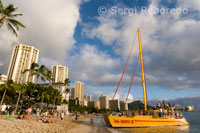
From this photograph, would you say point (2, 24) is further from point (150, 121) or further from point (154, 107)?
point (154, 107)

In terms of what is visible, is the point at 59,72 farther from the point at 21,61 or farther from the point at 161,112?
the point at 161,112

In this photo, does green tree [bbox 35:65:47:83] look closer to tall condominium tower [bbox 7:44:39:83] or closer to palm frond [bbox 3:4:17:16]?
palm frond [bbox 3:4:17:16]

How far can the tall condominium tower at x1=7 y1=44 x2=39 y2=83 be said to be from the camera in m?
111

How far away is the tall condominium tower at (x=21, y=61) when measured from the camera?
110875 mm

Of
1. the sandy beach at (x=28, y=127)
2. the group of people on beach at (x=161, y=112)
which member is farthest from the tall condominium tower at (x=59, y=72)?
the sandy beach at (x=28, y=127)

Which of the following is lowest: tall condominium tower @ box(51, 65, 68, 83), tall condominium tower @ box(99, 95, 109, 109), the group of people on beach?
tall condominium tower @ box(99, 95, 109, 109)

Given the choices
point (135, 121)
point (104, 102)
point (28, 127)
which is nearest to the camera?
point (28, 127)

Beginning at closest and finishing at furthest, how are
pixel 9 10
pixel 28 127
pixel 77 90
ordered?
pixel 28 127 < pixel 9 10 < pixel 77 90

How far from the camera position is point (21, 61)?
387ft

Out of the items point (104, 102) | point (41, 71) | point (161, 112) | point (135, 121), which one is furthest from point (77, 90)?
point (135, 121)

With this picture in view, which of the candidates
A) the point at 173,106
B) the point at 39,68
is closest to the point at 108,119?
the point at 173,106

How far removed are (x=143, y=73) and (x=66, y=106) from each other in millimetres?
78517

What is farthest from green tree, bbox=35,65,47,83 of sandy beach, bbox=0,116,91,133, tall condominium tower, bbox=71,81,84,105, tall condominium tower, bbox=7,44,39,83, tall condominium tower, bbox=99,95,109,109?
tall condominium tower, bbox=99,95,109,109

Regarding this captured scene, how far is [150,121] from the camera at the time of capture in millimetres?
21688
